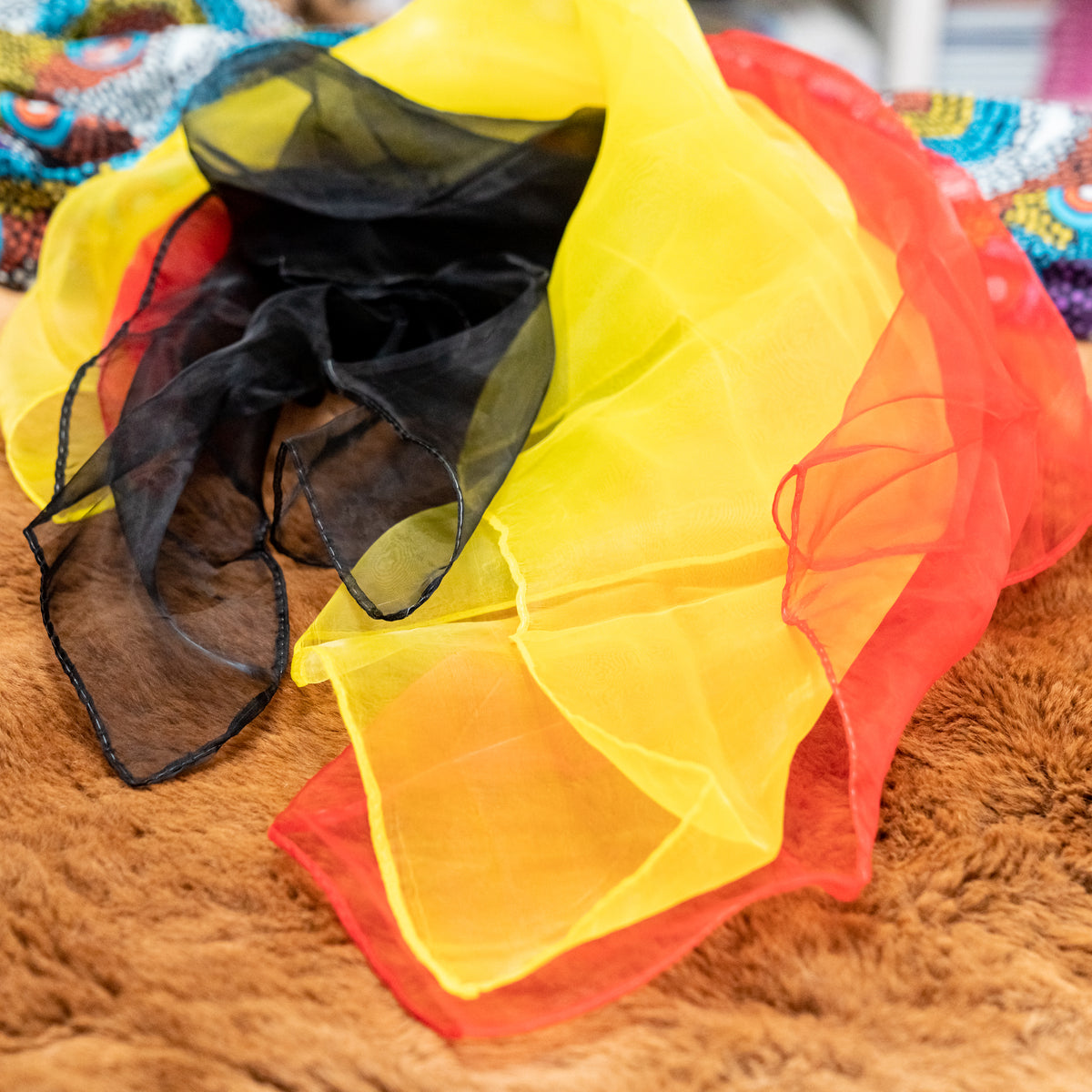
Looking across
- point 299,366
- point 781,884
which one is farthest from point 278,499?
point 781,884

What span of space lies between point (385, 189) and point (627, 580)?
0.39 m

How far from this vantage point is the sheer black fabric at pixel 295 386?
0.54 metres

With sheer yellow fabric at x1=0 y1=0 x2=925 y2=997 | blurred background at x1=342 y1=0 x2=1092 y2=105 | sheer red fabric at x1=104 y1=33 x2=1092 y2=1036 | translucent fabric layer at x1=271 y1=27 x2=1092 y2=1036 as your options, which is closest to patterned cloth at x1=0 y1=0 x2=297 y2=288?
sheer yellow fabric at x1=0 y1=0 x2=925 y2=997

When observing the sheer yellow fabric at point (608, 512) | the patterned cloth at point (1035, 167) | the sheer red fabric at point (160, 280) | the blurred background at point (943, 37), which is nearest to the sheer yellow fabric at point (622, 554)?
the sheer yellow fabric at point (608, 512)

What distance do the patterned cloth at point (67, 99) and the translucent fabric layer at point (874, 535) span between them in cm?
65

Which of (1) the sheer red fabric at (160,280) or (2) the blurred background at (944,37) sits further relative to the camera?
(2) the blurred background at (944,37)

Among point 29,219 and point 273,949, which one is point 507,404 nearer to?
point 273,949

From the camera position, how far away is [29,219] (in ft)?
3.17

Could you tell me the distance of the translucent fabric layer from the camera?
1.31ft

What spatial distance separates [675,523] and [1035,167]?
61 cm

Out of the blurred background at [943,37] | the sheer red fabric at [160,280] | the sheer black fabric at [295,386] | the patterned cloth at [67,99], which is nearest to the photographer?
the sheer black fabric at [295,386]

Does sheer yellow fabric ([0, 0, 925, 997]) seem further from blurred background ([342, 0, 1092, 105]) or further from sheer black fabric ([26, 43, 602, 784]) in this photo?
blurred background ([342, 0, 1092, 105])

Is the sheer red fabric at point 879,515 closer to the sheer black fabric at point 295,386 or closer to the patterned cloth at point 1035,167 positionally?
the sheer black fabric at point 295,386

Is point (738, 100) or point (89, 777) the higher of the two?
point (738, 100)
